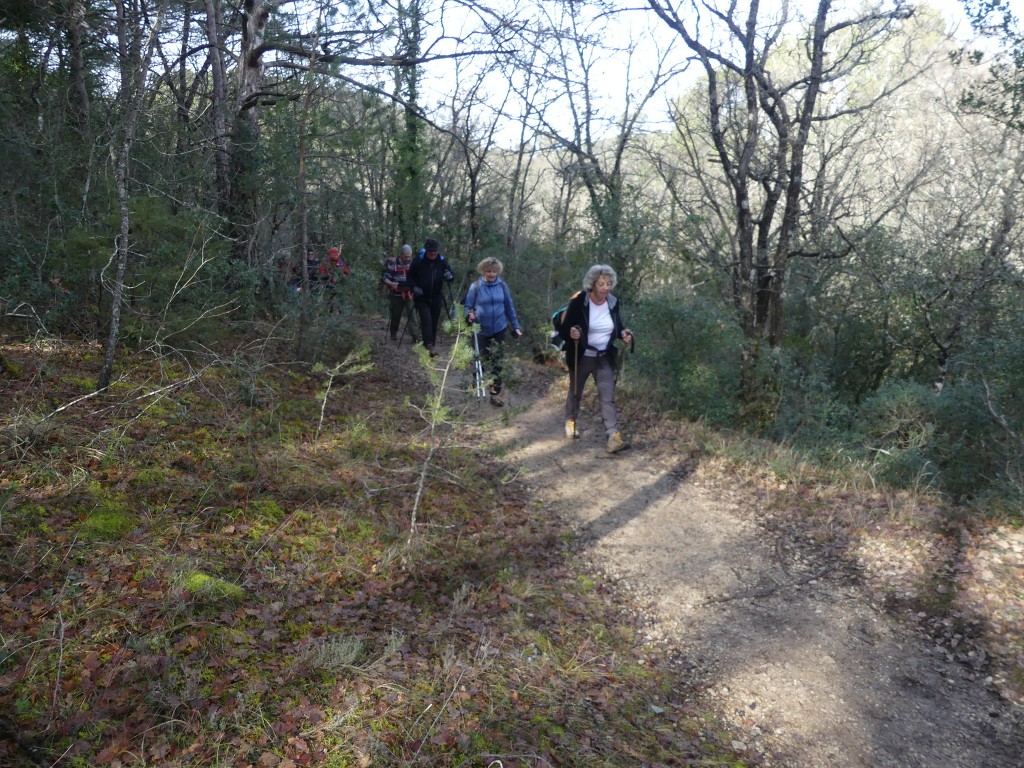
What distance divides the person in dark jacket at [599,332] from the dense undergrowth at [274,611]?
1700 millimetres

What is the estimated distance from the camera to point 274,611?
4.08 metres

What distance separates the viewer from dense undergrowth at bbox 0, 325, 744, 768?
3141 millimetres

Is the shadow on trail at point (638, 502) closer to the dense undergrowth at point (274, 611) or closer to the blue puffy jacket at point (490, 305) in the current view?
the dense undergrowth at point (274, 611)

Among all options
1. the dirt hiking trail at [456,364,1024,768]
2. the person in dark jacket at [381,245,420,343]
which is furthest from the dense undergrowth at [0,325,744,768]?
the person in dark jacket at [381,245,420,343]

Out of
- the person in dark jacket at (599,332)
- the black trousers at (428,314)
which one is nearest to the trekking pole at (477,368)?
the person in dark jacket at (599,332)

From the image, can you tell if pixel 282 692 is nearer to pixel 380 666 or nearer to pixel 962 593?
pixel 380 666

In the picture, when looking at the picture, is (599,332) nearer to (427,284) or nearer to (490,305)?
(490,305)

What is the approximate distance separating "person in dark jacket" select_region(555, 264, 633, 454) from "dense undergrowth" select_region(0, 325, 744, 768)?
5.58ft

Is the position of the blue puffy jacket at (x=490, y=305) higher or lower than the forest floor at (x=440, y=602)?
higher

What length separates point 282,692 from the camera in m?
3.41

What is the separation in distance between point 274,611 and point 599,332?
187 inches

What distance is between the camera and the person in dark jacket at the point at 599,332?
765cm

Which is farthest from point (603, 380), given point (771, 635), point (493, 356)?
point (771, 635)

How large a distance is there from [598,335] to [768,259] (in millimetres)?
5565
